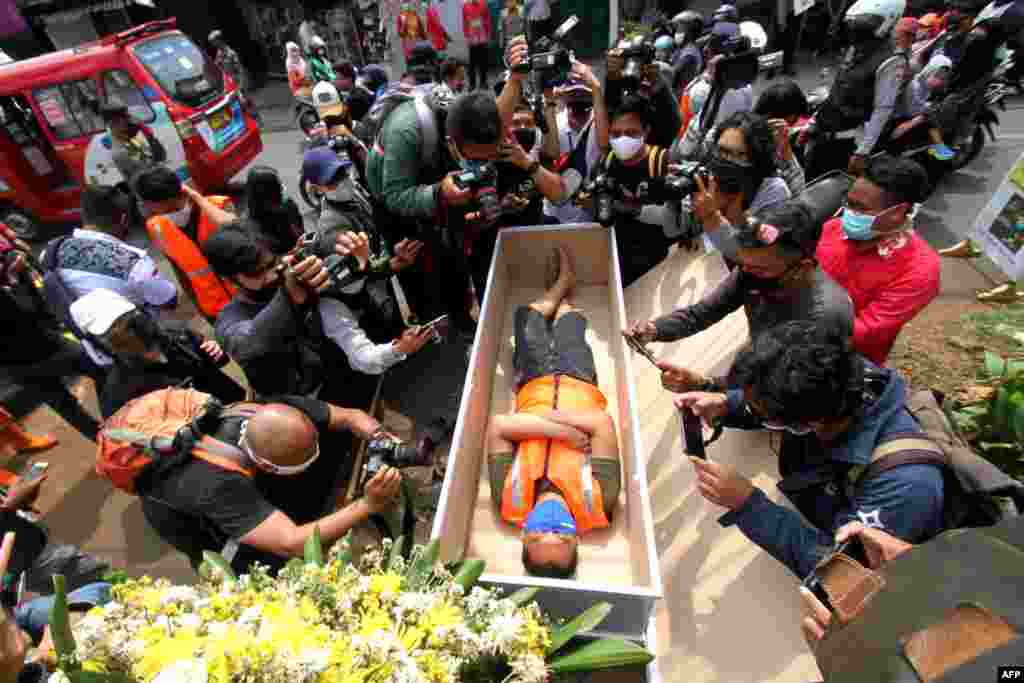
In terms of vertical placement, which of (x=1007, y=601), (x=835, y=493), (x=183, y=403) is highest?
(x=1007, y=601)

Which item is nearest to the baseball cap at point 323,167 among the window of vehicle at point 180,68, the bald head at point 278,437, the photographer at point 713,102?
the bald head at point 278,437

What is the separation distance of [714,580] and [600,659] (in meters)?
0.72

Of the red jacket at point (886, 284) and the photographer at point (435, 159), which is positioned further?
the photographer at point (435, 159)

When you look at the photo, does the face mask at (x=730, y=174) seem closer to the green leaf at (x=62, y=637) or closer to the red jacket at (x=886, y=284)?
the red jacket at (x=886, y=284)

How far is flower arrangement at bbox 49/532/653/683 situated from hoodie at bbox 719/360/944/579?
0.86 metres

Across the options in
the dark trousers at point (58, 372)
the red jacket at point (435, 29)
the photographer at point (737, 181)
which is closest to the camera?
the photographer at point (737, 181)

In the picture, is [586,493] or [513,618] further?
[586,493]

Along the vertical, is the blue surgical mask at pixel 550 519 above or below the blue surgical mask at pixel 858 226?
below

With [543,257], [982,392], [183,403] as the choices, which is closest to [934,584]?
[183,403]

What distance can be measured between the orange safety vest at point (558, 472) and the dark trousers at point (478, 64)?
29.0 ft

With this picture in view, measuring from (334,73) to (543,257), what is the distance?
6.50 metres

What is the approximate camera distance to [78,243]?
8.36 feet

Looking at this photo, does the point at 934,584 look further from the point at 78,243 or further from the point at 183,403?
the point at 78,243

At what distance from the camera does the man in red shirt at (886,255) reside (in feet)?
6.52
